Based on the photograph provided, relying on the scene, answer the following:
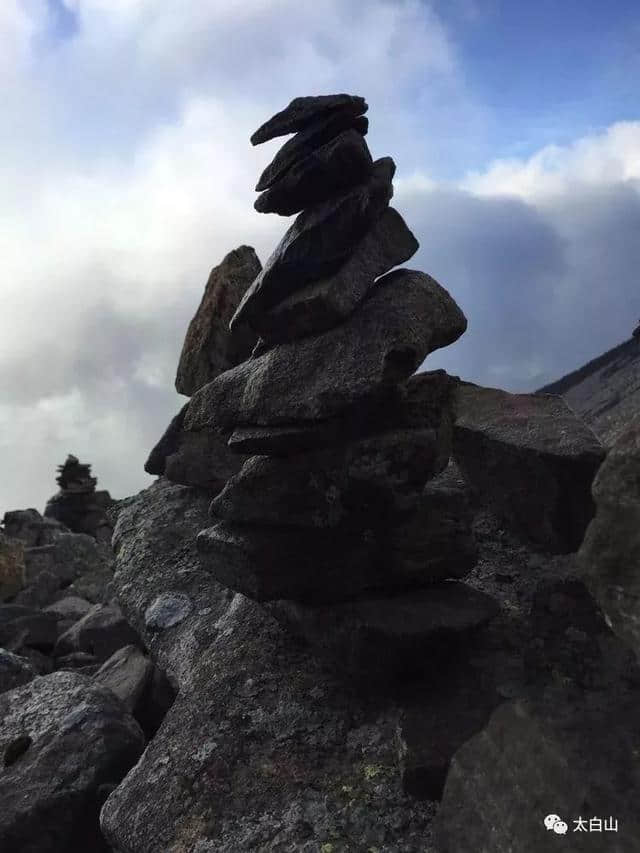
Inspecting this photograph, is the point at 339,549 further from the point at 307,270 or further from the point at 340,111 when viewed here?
the point at 340,111

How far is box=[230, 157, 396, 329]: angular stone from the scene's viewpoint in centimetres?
742

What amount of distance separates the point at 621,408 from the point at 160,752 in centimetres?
899

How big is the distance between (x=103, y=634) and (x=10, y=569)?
31.1 feet

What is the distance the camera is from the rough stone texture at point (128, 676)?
970cm

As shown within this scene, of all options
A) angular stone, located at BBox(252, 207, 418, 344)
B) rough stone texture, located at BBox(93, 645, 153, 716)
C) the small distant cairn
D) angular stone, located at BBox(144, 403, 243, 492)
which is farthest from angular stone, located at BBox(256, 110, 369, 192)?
the small distant cairn

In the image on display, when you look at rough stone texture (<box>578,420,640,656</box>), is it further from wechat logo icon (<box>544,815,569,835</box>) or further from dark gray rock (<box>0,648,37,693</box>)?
dark gray rock (<box>0,648,37,693</box>)

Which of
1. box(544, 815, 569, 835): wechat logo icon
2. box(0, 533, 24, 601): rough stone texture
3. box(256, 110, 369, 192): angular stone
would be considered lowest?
box(544, 815, 569, 835): wechat logo icon

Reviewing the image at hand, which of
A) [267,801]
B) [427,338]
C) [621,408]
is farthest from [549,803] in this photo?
[621,408]

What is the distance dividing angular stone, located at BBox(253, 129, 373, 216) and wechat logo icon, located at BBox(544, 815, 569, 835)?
6.02 m

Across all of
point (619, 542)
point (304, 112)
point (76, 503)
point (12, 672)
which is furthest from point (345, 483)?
point (76, 503)

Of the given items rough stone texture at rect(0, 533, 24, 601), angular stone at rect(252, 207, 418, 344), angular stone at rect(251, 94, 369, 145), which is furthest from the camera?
rough stone texture at rect(0, 533, 24, 601)

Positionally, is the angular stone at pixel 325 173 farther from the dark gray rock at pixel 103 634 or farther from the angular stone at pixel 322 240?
the dark gray rock at pixel 103 634

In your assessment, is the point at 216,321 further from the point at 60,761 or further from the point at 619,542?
the point at 619,542

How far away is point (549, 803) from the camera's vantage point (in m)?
4.48
